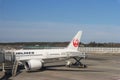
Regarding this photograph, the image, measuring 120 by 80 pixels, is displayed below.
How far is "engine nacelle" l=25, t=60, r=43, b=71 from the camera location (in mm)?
42031

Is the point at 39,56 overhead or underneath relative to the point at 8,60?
overhead

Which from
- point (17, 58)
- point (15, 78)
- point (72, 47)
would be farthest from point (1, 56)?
point (72, 47)

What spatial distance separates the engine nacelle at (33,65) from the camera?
42031 mm

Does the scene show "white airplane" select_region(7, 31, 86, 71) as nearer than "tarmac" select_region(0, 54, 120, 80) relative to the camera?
No

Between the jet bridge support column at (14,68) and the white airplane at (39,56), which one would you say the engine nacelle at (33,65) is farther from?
the jet bridge support column at (14,68)

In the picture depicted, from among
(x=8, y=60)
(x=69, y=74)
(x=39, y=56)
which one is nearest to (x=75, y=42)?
(x=39, y=56)

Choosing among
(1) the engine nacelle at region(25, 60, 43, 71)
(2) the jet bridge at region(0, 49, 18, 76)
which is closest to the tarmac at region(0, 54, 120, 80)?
(1) the engine nacelle at region(25, 60, 43, 71)

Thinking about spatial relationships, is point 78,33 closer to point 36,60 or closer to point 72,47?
point 72,47

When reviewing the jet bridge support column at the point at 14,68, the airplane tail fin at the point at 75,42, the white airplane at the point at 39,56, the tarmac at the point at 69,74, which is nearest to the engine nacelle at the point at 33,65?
the white airplane at the point at 39,56

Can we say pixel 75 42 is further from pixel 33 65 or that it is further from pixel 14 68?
pixel 14 68

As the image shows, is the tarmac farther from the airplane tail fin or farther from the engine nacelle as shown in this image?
the airplane tail fin

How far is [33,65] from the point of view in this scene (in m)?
42.1


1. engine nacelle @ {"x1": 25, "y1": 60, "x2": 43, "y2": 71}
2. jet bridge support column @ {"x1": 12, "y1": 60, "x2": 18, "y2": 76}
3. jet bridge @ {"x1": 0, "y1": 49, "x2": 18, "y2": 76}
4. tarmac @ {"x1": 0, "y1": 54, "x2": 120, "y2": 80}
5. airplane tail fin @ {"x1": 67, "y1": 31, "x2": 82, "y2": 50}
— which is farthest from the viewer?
airplane tail fin @ {"x1": 67, "y1": 31, "x2": 82, "y2": 50}

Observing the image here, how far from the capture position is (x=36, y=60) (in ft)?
143
